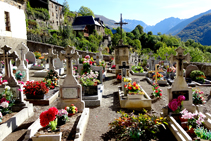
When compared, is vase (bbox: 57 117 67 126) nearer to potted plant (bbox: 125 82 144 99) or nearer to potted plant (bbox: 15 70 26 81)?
potted plant (bbox: 125 82 144 99)

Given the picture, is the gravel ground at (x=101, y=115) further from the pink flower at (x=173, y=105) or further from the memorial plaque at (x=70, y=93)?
the memorial plaque at (x=70, y=93)

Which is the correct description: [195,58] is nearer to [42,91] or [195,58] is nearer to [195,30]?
[42,91]

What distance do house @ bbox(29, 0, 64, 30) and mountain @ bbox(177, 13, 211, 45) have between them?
389 ft

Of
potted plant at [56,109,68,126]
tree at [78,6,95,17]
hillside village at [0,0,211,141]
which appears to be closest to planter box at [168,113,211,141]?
hillside village at [0,0,211,141]

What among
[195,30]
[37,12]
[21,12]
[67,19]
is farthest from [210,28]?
[21,12]

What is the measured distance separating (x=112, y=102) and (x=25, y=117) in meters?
3.90

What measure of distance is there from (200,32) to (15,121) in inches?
6485

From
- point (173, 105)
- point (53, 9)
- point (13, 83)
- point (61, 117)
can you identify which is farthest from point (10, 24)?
point (53, 9)

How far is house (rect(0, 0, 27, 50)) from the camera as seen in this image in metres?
15.1

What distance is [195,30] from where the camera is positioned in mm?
148875

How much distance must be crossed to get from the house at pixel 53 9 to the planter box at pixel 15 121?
3992cm

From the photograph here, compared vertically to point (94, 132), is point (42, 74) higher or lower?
higher

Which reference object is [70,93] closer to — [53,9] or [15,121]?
[15,121]

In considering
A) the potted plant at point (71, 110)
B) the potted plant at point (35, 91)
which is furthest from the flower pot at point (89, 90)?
the potted plant at point (71, 110)
